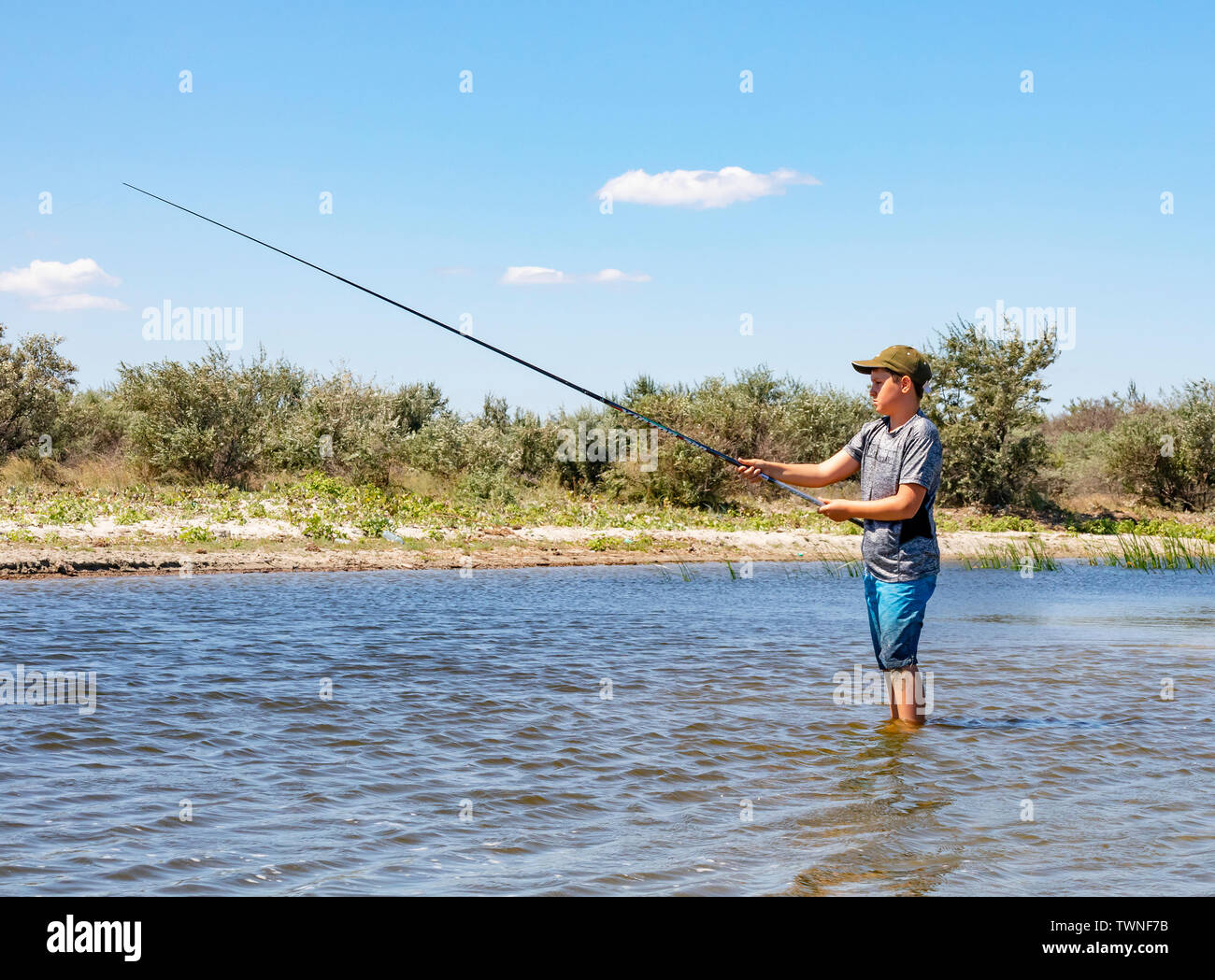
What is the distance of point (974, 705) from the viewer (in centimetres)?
811

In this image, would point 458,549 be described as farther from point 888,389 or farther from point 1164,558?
point 1164,558

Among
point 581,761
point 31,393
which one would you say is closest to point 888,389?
point 581,761

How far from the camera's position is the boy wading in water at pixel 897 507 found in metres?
6.38

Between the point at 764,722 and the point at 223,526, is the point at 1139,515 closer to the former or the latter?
the point at 223,526

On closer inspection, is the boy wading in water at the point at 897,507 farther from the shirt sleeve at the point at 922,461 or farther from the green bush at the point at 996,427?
the green bush at the point at 996,427

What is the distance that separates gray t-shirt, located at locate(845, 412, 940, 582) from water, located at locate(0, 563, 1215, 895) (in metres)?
1.14

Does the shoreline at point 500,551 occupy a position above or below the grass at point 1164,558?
above

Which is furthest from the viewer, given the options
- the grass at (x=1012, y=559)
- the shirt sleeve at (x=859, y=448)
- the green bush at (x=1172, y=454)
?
the green bush at (x=1172, y=454)

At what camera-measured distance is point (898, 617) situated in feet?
21.4

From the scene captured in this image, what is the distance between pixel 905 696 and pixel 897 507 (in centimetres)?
143

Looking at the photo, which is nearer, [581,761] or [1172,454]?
[581,761]

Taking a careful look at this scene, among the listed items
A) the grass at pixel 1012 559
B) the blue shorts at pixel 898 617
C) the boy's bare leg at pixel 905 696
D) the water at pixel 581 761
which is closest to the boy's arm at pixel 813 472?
the blue shorts at pixel 898 617

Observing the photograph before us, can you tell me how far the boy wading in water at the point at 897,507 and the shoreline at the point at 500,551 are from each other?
12424mm
